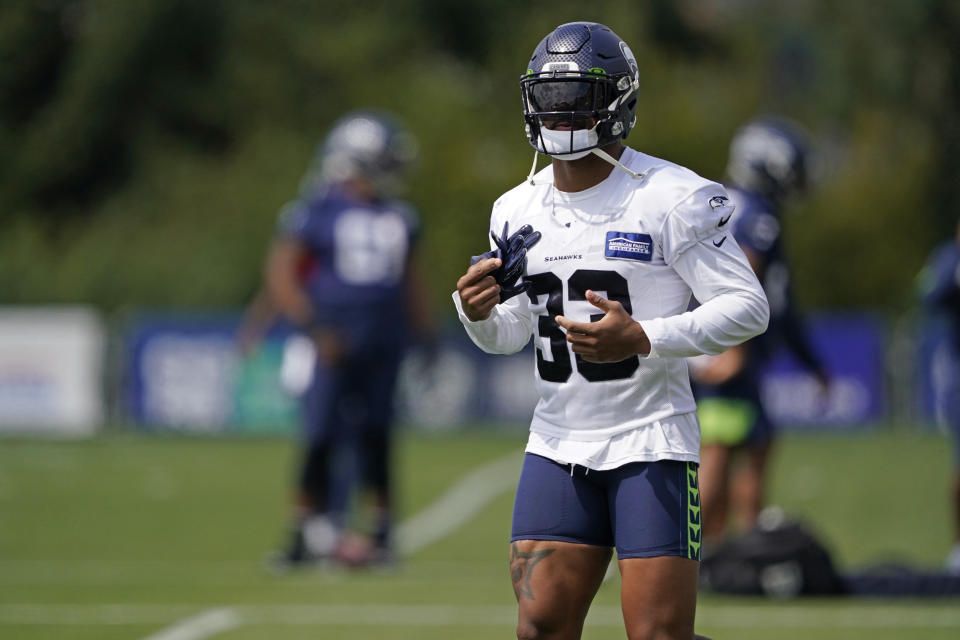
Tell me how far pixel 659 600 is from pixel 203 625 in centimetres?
345

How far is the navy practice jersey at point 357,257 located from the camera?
9.51 m

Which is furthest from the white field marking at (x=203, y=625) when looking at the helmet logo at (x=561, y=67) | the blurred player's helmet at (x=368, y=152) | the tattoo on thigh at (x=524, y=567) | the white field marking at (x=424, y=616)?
the helmet logo at (x=561, y=67)

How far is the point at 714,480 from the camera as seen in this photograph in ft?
25.7

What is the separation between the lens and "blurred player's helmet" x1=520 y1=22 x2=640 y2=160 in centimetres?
460

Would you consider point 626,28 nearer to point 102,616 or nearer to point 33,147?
point 33,147

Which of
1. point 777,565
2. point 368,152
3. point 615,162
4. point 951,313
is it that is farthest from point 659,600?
point 951,313

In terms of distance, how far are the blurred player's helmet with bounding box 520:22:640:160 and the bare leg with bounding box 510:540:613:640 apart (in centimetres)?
111

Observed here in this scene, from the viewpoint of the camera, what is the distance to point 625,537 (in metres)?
4.53

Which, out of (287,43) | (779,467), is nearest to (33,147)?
(287,43)

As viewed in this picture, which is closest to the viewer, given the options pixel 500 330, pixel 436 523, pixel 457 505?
pixel 500 330

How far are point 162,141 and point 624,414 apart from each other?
38899 mm

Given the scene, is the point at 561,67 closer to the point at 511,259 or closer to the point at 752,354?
the point at 511,259

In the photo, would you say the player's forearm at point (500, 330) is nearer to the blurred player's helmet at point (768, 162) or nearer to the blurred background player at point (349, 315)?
the blurred player's helmet at point (768, 162)

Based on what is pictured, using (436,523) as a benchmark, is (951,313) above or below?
above
